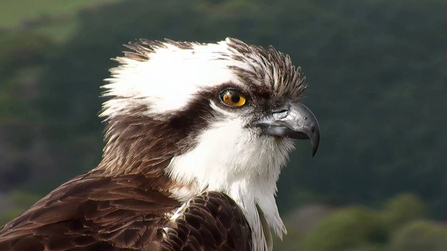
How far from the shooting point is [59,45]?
2133 inches

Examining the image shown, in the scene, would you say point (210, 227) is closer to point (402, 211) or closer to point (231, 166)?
point (231, 166)

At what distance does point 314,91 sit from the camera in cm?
4134

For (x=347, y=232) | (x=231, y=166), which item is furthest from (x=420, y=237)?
(x=231, y=166)

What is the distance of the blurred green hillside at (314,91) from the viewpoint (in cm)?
4003

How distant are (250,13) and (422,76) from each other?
12930 mm

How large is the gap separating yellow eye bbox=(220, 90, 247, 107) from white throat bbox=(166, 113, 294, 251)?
0.41 ft

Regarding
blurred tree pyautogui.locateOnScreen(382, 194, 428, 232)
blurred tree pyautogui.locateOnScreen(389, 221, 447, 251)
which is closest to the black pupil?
blurred tree pyautogui.locateOnScreen(389, 221, 447, 251)

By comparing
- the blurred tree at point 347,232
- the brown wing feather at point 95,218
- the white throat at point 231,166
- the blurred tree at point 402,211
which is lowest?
the brown wing feather at point 95,218

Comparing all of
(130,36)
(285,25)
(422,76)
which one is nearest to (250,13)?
(285,25)

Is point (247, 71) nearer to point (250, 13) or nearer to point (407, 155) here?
point (407, 155)

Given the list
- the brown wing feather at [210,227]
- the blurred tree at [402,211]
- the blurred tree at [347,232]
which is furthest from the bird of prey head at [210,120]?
the blurred tree at [402,211]

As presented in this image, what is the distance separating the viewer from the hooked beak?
5859mm

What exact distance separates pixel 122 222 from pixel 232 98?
1.32m

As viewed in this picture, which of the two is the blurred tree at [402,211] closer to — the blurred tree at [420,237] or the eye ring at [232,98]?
the blurred tree at [420,237]
